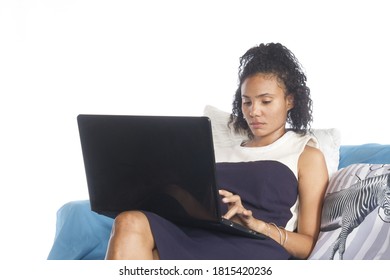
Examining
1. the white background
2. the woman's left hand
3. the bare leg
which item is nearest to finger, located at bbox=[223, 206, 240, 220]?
the woman's left hand

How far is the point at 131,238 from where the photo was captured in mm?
1918

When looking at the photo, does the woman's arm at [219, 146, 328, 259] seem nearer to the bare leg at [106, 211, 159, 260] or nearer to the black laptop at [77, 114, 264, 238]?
the black laptop at [77, 114, 264, 238]

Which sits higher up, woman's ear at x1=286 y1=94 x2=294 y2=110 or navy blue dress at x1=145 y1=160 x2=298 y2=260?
woman's ear at x1=286 y1=94 x2=294 y2=110

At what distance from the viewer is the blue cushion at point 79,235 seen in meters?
2.67

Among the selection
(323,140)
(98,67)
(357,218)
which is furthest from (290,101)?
(98,67)

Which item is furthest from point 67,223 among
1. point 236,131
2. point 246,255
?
point 246,255

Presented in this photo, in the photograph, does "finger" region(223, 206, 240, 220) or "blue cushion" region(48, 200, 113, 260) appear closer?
"finger" region(223, 206, 240, 220)

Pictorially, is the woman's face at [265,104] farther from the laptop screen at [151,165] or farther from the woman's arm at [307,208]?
the laptop screen at [151,165]

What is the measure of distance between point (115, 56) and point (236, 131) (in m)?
1.18

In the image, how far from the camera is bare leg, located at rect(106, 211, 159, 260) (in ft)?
6.27

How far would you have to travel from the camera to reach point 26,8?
371cm

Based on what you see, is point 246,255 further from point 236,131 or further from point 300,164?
point 236,131

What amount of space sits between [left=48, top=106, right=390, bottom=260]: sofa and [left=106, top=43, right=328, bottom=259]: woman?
6 cm

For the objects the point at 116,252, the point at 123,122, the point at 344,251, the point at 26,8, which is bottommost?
the point at 344,251
